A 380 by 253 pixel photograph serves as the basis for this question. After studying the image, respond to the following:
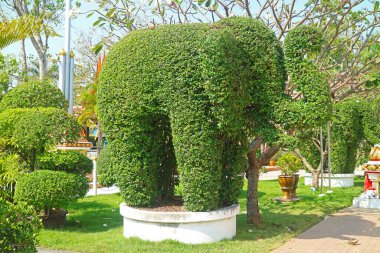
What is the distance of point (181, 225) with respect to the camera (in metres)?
7.64

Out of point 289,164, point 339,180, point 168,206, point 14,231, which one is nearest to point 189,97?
point 168,206

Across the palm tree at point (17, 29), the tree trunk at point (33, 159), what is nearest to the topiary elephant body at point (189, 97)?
the tree trunk at point (33, 159)

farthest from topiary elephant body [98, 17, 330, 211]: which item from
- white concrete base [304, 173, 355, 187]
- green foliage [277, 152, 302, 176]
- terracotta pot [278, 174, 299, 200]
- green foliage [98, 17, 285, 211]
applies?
white concrete base [304, 173, 355, 187]

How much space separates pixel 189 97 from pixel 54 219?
12.7ft

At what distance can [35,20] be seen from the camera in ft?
18.5

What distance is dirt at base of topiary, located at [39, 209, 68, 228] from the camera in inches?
360

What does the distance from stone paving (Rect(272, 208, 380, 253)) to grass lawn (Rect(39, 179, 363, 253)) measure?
23cm

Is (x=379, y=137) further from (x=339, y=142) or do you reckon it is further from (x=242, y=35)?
(x=242, y=35)

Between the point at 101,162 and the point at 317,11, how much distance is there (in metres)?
6.47

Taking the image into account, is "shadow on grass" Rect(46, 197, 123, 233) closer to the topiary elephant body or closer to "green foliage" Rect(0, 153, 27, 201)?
"green foliage" Rect(0, 153, 27, 201)

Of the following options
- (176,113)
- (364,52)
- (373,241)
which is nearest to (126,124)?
(176,113)

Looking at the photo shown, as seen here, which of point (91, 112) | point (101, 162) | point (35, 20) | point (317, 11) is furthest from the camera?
point (91, 112)

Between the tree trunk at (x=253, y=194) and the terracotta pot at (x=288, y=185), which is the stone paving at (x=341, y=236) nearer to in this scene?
the tree trunk at (x=253, y=194)

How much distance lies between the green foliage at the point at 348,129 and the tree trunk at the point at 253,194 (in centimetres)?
783
